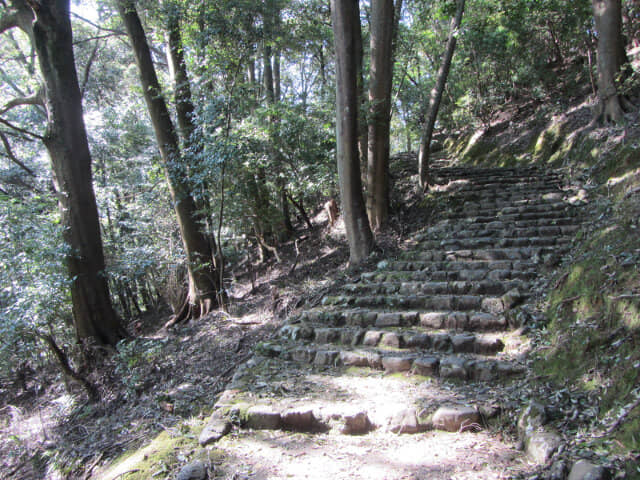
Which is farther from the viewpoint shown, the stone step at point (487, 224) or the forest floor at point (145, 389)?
the stone step at point (487, 224)

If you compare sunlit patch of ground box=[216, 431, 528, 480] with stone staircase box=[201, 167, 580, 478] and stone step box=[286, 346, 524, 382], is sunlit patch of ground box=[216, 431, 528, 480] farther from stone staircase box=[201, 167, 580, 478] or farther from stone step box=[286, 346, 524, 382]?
stone step box=[286, 346, 524, 382]

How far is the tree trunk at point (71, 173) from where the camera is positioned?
7.08m

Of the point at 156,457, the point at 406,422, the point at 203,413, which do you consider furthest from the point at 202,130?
the point at 406,422

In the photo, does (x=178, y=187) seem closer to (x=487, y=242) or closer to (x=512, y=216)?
(x=487, y=242)

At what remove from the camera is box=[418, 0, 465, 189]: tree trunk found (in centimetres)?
840

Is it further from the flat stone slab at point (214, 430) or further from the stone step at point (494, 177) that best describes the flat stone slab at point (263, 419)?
the stone step at point (494, 177)

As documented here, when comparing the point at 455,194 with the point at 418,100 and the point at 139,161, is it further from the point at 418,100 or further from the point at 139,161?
the point at 139,161

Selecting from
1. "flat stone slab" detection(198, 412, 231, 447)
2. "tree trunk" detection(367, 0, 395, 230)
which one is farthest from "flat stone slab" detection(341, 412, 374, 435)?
"tree trunk" detection(367, 0, 395, 230)

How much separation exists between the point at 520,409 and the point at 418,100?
478 inches

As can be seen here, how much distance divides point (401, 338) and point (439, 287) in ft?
4.00

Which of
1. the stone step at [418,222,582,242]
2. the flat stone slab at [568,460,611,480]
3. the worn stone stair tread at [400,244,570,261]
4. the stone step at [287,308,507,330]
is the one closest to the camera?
the flat stone slab at [568,460,611,480]

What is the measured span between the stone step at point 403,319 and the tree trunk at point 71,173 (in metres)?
4.01

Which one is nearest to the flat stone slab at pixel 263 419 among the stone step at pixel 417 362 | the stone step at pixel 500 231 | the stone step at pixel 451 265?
the stone step at pixel 417 362

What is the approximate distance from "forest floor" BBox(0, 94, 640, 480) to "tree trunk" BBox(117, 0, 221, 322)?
0.60 meters
